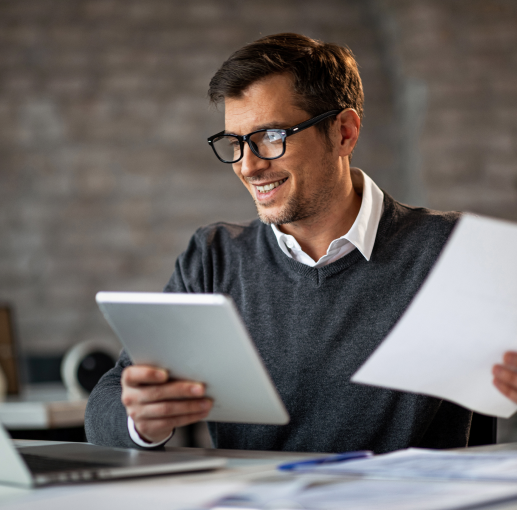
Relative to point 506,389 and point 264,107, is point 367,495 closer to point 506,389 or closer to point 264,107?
point 506,389

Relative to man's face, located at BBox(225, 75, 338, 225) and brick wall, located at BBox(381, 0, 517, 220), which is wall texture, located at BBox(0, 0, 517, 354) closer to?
brick wall, located at BBox(381, 0, 517, 220)

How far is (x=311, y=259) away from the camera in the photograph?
1405mm

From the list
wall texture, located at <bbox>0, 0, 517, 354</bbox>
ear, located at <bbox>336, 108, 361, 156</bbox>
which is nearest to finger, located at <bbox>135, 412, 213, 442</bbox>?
ear, located at <bbox>336, 108, 361, 156</bbox>

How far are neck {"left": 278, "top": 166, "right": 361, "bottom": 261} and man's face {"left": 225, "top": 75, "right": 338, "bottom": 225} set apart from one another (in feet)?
0.08

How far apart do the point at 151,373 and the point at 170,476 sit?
142 millimetres

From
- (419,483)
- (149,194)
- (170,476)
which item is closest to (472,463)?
(419,483)

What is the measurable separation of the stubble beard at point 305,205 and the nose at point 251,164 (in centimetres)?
8

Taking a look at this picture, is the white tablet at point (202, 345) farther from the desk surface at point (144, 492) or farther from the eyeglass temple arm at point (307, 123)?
the eyeglass temple arm at point (307, 123)

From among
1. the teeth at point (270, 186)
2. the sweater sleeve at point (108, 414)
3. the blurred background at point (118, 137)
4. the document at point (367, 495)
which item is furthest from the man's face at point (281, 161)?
the blurred background at point (118, 137)

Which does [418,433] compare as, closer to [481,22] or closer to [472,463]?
[472,463]

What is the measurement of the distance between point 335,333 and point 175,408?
505 millimetres

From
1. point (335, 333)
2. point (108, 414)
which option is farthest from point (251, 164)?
point (108, 414)

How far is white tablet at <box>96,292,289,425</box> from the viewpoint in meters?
0.80

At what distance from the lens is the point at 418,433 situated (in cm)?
132
